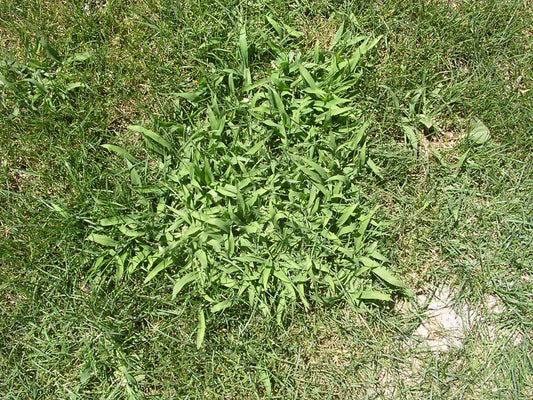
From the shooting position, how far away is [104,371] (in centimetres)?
239

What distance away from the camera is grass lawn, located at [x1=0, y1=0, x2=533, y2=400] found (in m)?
2.40

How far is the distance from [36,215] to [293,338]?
1485 millimetres

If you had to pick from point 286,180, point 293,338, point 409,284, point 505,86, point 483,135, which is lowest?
point 293,338

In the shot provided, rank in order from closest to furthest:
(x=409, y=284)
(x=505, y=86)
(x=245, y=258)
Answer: (x=245, y=258)
(x=409, y=284)
(x=505, y=86)

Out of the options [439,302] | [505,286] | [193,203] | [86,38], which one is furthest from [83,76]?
[505,286]

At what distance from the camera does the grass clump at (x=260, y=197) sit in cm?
240

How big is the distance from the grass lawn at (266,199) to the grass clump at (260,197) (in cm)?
1

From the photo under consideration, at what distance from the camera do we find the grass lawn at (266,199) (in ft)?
7.88

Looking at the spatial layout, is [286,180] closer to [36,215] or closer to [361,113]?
[361,113]

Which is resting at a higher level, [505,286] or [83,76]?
[83,76]

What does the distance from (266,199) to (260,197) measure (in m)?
0.04

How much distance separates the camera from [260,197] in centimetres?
249

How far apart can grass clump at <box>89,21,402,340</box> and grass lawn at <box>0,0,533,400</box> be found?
0.04 ft

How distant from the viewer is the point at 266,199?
2504 mm
